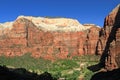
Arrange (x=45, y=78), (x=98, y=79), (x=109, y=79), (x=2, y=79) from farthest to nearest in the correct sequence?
(x=45, y=78) → (x=98, y=79) → (x=109, y=79) → (x=2, y=79)

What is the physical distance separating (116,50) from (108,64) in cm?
821

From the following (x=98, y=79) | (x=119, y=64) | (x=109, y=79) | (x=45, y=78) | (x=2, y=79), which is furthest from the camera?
(x=119, y=64)

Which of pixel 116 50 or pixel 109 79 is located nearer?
pixel 109 79

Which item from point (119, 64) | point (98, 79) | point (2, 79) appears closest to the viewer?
point (2, 79)

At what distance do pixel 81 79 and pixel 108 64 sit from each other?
1531 cm

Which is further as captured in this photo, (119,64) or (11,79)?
(119,64)

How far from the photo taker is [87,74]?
197 metres

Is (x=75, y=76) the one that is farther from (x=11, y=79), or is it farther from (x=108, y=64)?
(x=11, y=79)

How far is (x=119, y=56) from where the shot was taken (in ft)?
632

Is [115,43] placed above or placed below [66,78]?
above

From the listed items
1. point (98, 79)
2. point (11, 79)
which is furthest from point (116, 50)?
point (11, 79)

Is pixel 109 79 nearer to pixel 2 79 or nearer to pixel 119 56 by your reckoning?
pixel 2 79

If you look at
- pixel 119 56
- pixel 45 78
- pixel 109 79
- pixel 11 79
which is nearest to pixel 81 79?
pixel 119 56

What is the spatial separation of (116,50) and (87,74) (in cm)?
1880
